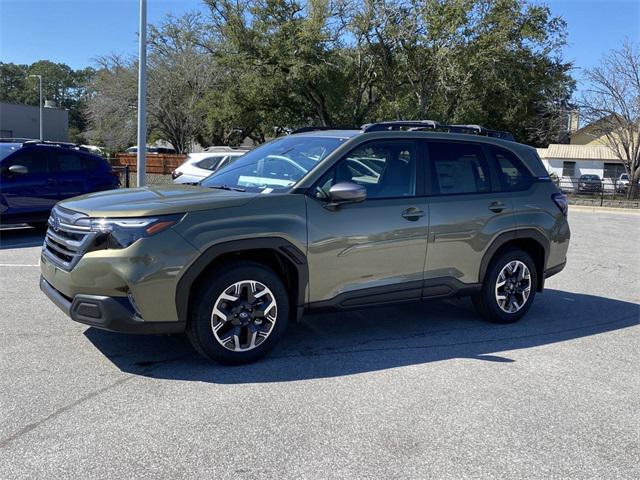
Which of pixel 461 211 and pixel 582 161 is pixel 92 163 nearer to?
pixel 461 211

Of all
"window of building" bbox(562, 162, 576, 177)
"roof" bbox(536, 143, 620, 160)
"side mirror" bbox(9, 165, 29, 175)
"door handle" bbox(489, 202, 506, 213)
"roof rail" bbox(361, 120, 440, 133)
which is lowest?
"door handle" bbox(489, 202, 506, 213)

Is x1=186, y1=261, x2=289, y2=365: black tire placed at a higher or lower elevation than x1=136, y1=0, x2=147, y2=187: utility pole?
A: lower

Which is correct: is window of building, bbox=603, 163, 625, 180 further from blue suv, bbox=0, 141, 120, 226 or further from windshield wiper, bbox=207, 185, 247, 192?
windshield wiper, bbox=207, 185, 247, 192

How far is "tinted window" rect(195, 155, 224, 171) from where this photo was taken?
50.9 feet

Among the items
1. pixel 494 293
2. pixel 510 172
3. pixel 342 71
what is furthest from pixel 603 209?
pixel 494 293

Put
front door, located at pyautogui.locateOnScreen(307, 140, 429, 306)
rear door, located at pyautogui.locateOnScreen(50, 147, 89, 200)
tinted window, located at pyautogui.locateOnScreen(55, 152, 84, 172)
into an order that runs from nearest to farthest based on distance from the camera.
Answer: front door, located at pyautogui.locateOnScreen(307, 140, 429, 306)
rear door, located at pyautogui.locateOnScreen(50, 147, 89, 200)
tinted window, located at pyautogui.locateOnScreen(55, 152, 84, 172)

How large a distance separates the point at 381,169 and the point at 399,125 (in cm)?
79

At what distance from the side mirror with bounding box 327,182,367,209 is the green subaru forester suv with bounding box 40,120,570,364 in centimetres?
1

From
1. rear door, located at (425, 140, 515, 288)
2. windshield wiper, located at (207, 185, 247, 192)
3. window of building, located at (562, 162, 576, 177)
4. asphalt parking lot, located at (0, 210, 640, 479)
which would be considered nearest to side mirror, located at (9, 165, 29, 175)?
asphalt parking lot, located at (0, 210, 640, 479)

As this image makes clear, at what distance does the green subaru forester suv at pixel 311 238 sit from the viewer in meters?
4.23

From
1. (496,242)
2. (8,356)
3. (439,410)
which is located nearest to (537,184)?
(496,242)

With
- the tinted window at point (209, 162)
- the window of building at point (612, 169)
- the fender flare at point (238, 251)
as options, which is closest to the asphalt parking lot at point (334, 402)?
the fender flare at point (238, 251)

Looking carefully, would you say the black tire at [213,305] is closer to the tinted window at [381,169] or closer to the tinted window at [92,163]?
the tinted window at [381,169]

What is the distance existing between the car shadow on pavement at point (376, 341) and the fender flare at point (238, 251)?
477 mm
